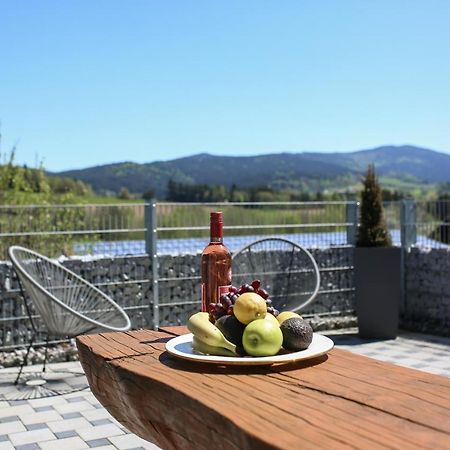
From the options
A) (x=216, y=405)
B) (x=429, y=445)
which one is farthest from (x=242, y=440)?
(x=429, y=445)

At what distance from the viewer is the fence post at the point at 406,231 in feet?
22.9

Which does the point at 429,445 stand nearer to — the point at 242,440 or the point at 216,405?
the point at 242,440

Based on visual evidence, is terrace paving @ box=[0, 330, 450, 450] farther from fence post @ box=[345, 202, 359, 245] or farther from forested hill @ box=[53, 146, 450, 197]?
forested hill @ box=[53, 146, 450, 197]

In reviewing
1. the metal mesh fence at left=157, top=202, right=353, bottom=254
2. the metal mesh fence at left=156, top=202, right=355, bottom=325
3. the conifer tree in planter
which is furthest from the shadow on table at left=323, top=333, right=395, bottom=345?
the metal mesh fence at left=157, top=202, right=353, bottom=254

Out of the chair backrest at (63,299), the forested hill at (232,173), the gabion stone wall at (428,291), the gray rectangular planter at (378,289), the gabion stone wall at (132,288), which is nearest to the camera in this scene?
the chair backrest at (63,299)

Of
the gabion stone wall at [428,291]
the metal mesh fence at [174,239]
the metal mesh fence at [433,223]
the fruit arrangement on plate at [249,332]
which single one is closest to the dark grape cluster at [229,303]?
the fruit arrangement on plate at [249,332]

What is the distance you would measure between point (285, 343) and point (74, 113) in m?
28.5

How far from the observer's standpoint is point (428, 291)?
6734 millimetres

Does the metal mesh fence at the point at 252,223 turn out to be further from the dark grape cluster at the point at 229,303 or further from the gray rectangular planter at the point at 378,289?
the dark grape cluster at the point at 229,303

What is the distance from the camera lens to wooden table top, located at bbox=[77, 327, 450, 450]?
1271mm

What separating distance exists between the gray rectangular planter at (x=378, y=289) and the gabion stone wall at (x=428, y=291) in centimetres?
59

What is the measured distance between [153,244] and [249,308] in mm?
4148

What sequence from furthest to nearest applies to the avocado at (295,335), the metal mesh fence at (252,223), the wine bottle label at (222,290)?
the metal mesh fence at (252,223), the wine bottle label at (222,290), the avocado at (295,335)

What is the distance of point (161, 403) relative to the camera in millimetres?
1683
